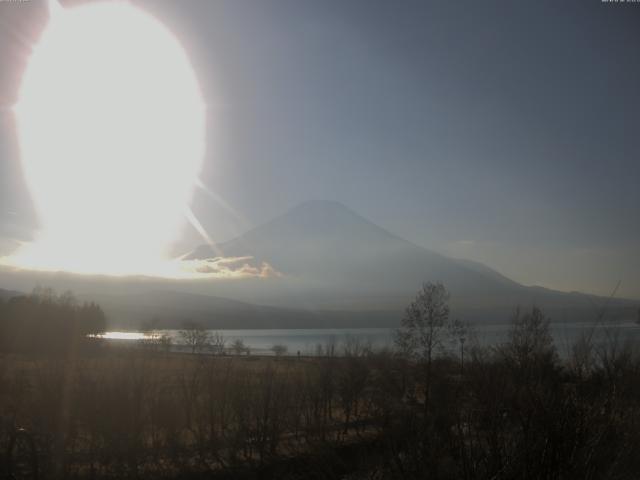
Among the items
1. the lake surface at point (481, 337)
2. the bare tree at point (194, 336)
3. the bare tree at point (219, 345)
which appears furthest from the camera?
the bare tree at point (194, 336)

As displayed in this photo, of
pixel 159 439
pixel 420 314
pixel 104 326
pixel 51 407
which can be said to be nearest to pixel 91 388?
pixel 51 407

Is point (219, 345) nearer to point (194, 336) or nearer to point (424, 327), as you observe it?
point (424, 327)

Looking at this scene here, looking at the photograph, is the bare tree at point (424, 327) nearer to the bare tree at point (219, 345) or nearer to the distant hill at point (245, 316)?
the bare tree at point (219, 345)

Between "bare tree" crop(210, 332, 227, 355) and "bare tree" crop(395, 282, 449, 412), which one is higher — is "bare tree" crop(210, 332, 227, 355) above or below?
below

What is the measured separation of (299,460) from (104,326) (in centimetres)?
5124

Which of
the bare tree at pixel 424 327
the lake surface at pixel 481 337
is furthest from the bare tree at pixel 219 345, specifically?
the bare tree at pixel 424 327

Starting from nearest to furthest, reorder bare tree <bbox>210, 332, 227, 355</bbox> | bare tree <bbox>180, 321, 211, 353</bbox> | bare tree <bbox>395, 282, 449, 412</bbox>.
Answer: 1. bare tree <bbox>395, 282, 449, 412</bbox>
2. bare tree <bbox>210, 332, 227, 355</bbox>
3. bare tree <bbox>180, 321, 211, 353</bbox>

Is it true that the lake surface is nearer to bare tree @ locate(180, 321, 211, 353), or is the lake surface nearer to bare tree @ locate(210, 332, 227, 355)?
bare tree @ locate(180, 321, 211, 353)

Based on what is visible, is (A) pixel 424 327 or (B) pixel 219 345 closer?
(A) pixel 424 327

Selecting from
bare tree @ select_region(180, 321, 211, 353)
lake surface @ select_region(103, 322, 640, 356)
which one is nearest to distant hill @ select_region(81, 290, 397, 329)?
lake surface @ select_region(103, 322, 640, 356)

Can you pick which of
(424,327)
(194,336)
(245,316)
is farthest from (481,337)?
(245,316)

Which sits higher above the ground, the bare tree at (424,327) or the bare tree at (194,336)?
the bare tree at (424,327)

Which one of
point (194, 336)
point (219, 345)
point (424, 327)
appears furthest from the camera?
point (194, 336)

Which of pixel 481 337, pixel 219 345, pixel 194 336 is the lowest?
pixel 194 336
